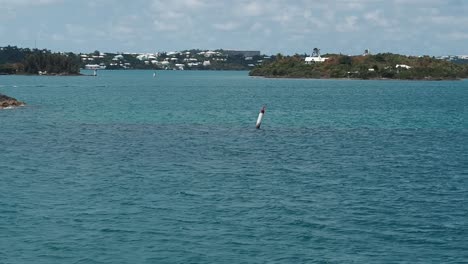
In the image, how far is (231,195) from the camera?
44406 millimetres

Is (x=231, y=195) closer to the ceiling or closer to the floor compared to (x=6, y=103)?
closer to the ceiling

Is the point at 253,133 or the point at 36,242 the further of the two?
the point at 253,133

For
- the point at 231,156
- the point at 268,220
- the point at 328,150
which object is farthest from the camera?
the point at 328,150

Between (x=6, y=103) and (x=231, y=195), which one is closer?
(x=231, y=195)

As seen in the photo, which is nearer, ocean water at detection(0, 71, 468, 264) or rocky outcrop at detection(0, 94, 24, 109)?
ocean water at detection(0, 71, 468, 264)

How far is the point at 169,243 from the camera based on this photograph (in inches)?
1332

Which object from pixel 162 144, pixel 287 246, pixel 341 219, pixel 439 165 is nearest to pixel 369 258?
pixel 287 246

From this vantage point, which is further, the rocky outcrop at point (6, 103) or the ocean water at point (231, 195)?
the rocky outcrop at point (6, 103)

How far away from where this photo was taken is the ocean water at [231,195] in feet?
109

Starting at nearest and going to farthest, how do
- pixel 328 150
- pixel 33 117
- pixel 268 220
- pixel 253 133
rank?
pixel 268 220, pixel 328 150, pixel 253 133, pixel 33 117

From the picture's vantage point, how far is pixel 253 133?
267ft

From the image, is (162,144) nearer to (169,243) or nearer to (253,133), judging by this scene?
(253,133)

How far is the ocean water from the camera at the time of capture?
33188mm

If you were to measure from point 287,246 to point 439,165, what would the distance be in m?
26.6
